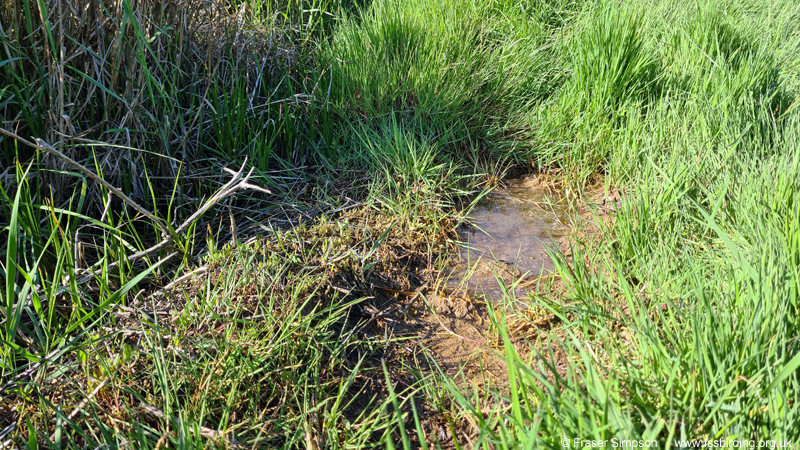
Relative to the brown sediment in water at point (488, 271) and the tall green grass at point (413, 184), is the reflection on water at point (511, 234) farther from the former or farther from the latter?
the tall green grass at point (413, 184)

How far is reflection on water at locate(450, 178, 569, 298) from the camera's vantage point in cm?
237

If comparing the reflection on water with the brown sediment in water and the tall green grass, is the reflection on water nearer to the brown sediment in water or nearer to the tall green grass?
the brown sediment in water

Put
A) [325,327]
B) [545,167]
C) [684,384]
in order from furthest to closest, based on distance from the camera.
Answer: [545,167] → [325,327] → [684,384]

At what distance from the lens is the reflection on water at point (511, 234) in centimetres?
237

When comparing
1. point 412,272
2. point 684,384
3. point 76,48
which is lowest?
point 412,272

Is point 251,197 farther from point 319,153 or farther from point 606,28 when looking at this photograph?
point 606,28

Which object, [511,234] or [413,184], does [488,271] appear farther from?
[413,184]

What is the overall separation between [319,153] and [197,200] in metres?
0.70

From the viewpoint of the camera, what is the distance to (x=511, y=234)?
104 inches

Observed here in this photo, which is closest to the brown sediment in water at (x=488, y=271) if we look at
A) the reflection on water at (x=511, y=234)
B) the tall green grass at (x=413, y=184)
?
the reflection on water at (x=511, y=234)

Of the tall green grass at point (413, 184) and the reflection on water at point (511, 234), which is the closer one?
the tall green grass at point (413, 184)

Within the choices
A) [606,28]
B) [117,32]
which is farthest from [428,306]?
[606,28]

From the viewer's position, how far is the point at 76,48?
82.0 inches

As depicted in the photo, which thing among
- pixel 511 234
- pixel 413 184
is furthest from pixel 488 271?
pixel 413 184
